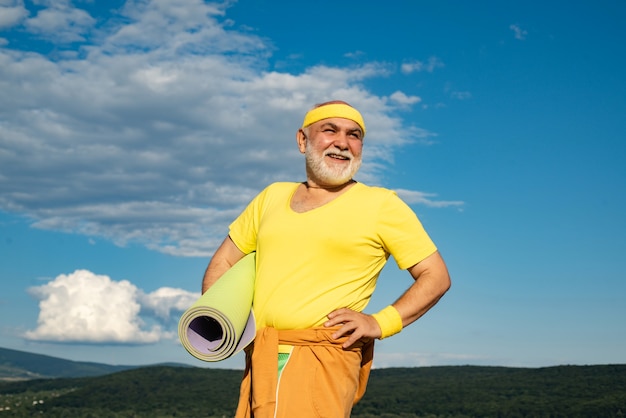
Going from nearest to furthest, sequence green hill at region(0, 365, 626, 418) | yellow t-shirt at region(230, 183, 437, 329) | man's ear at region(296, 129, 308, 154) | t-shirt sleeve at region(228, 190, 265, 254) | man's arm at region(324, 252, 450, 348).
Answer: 1. man's arm at region(324, 252, 450, 348)
2. yellow t-shirt at region(230, 183, 437, 329)
3. man's ear at region(296, 129, 308, 154)
4. t-shirt sleeve at region(228, 190, 265, 254)
5. green hill at region(0, 365, 626, 418)

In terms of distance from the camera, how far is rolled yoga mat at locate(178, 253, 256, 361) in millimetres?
4551

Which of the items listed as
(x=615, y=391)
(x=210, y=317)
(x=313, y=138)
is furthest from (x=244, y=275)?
(x=615, y=391)

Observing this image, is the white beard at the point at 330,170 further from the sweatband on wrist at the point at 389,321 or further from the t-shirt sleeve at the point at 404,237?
the sweatband on wrist at the point at 389,321

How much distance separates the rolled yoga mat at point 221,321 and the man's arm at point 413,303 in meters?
0.54

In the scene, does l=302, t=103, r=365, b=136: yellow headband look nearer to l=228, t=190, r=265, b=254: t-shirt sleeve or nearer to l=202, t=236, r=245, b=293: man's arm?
l=228, t=190, r=265, b=254: t-shirt sleeve

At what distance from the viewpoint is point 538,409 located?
549 ft

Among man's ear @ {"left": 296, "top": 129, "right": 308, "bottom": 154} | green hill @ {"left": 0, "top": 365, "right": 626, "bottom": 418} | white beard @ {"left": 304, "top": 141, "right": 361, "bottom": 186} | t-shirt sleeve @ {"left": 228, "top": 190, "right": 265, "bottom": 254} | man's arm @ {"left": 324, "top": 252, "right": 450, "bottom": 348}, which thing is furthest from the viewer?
green hill @ {"left": 0, "top": 365, "right": 626, "bottom": 418}

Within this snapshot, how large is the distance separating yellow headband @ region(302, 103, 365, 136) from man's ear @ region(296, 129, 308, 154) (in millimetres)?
173

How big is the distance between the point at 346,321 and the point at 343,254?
1.43 feet

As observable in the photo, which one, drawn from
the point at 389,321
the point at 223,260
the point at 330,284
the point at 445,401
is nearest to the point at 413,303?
the point at 389,321

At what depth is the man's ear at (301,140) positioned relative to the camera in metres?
5.35

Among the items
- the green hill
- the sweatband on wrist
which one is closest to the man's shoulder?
→ the sweatband on wrist

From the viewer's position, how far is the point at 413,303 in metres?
4.67

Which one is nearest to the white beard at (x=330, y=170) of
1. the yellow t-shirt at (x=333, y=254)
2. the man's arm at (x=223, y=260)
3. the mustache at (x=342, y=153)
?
the mustache at (x=342, y=153)
